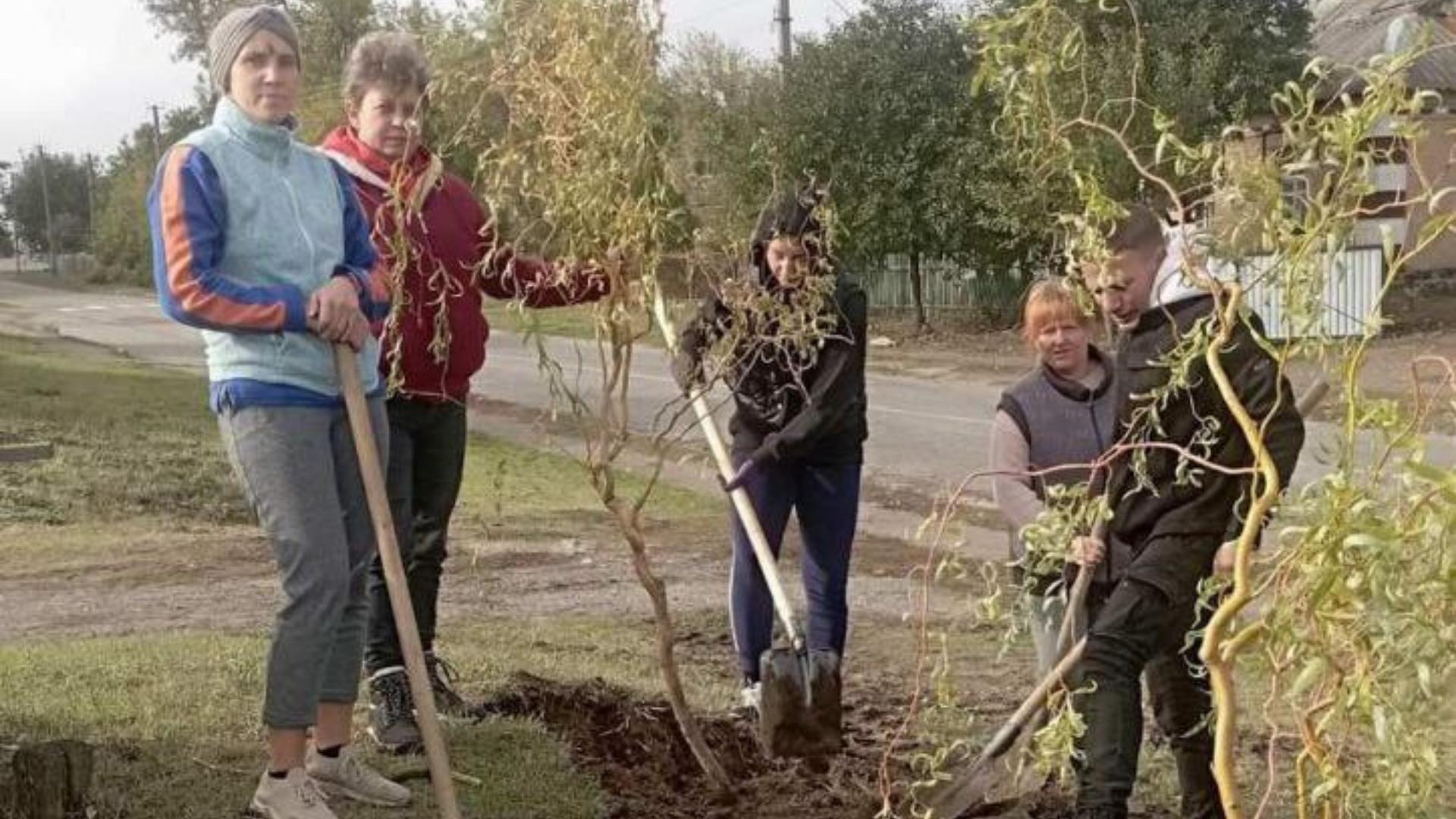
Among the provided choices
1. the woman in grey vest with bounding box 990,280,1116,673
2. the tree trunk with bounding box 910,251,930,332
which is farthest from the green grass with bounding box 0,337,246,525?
the tree trunk with bounding box 910,251,930,332

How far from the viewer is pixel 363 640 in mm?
4242

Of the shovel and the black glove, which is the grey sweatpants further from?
the black glove

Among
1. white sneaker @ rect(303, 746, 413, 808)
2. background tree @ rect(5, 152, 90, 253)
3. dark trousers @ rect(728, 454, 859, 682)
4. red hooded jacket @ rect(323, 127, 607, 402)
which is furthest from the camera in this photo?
background tree @ rect(5, 152, 90, 253)

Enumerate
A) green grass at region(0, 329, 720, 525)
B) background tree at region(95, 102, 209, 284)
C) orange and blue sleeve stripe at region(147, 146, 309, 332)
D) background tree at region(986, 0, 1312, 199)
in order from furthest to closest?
1. background tree at region(95, 102, 209, 284)
2. background tree at region(986, 0, 1312, 199)
3. green grass at region(0, 329, 720, 525)
4. orange and blue sleeve stripe at region(147, 146, 309, 332)

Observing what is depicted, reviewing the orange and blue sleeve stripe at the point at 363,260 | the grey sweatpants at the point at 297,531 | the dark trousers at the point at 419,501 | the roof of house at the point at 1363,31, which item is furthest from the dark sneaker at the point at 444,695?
the roof of house at the point at 1363,31

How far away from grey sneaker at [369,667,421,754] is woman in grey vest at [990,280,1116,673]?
1.83 meters

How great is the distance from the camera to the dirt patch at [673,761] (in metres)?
4.40

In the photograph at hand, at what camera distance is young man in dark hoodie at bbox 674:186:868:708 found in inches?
202

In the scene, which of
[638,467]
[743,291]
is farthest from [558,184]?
[638,467]

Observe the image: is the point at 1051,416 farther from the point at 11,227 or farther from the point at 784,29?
the point at 11,227

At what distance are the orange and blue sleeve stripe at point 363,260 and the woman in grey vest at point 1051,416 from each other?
1851mm

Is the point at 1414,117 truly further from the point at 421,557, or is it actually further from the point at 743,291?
the point at 421,557

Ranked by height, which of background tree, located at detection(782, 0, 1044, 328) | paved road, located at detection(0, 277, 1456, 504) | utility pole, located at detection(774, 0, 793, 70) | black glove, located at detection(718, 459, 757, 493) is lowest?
paved road, located at detection(0, 277, 1456, 504)

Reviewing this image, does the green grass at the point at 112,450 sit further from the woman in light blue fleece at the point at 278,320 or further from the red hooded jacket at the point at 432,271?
the woman in light blue fleece at the point at 278,320
